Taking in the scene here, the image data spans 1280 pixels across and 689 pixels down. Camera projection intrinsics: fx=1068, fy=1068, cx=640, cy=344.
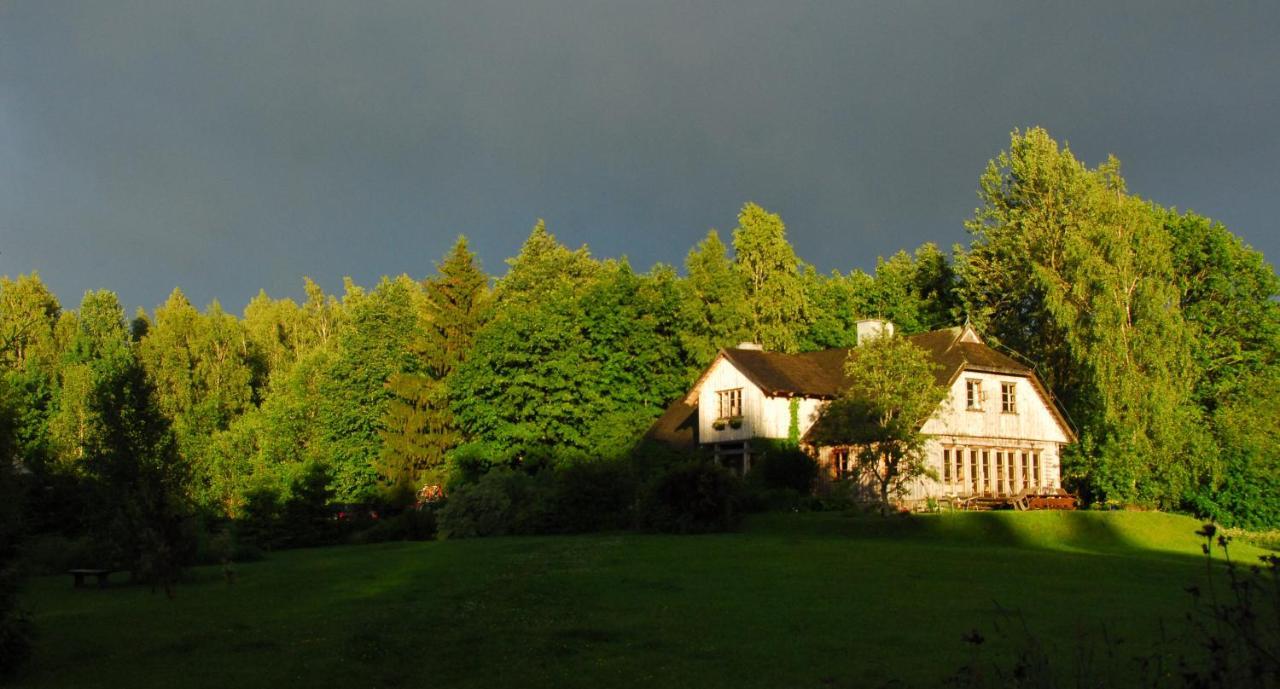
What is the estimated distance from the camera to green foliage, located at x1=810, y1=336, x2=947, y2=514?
39594 mm

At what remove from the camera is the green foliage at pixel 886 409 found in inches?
1559

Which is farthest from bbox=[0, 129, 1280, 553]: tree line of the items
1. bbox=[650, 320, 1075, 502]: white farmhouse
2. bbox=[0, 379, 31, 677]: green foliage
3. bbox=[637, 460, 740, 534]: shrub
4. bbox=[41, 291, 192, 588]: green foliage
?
bbox=[0, 379, 31, 677]: green foliage

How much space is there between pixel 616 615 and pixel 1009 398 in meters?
39.7

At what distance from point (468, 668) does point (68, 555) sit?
1351 inches

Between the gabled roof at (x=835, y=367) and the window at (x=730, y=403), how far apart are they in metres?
1.41

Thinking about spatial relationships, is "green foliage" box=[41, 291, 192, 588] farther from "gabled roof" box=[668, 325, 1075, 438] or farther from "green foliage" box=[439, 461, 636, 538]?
"gabled roof" box=[668, 325, 1075, 438]

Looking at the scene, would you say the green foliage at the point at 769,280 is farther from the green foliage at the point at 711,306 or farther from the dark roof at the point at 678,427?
the dark roof at the point at 678,427

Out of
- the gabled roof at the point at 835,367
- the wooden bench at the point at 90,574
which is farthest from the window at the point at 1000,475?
the wooden bench at the point at 90,574

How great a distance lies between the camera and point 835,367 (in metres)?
57.0

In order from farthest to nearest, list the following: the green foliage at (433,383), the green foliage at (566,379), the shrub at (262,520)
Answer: the green foliage at (433,383) → the green foliage at (566,379) → the shrub at (262,520)

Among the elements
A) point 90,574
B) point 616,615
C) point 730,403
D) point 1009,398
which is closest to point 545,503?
point 730,403

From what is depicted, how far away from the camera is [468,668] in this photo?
15000 mm

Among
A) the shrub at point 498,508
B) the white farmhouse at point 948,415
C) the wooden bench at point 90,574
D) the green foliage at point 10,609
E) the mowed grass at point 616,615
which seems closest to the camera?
the mowed grass at point 616,615

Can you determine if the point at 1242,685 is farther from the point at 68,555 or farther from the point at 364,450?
the point at 364,450
